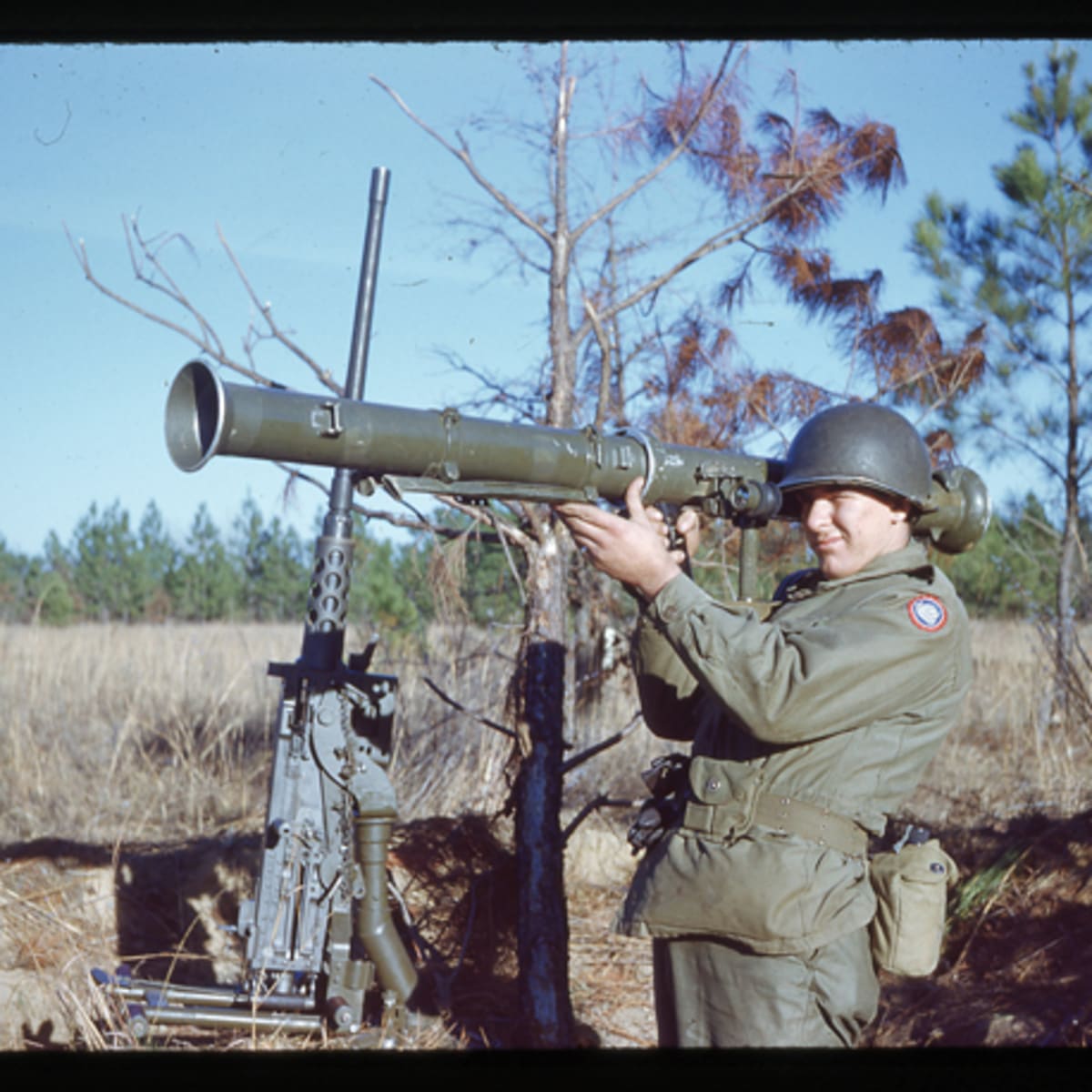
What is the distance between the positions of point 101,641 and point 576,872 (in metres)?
6.26

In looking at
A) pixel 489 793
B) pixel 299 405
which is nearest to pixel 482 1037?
pixel 489 793

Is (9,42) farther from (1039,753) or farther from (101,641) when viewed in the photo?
(101,641)

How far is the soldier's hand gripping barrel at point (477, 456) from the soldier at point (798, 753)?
0.09 metres

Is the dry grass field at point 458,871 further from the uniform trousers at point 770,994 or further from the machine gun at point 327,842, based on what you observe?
the uniform trousers at point 770,994

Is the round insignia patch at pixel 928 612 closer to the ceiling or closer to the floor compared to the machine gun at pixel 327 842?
closer to the ceiling

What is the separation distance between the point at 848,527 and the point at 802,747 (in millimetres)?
530

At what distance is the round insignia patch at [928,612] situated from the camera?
8.19 ft

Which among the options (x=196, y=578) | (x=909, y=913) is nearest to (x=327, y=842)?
(x=909, y=913)

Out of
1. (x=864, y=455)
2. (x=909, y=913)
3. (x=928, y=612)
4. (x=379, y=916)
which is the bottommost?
(x=379, y=916)

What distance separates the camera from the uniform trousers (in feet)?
8.13

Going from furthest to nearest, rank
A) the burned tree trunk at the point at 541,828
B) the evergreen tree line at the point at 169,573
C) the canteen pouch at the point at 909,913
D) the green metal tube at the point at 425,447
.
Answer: the evergreen tree line at the point at 169,573, the burned tree trunk at the point at 541,828, the canteen pouch at the point at 909,913, the green metal tube at the point at 425,447

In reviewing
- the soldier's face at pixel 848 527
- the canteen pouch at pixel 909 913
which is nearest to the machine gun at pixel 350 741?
the soldier's face at pixel 848 527

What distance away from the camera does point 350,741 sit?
397 cm

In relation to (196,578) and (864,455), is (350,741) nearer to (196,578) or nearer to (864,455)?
(864,455)
